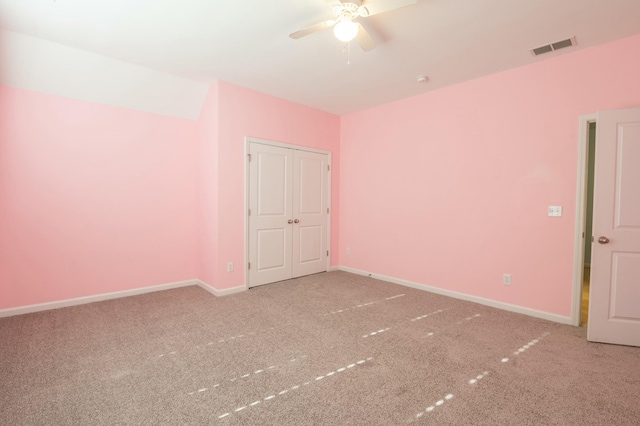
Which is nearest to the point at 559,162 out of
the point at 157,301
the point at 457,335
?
the point at 457,335

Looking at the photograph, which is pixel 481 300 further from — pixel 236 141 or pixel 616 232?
pixel 236 141

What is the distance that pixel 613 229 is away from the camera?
2635mm

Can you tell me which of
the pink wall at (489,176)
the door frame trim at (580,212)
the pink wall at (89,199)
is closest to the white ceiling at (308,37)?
the pink wall at (489,176)

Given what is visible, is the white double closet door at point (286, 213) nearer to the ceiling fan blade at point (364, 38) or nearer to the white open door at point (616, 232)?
the ceiling fan blade at point (364, 38)

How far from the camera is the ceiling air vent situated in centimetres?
277

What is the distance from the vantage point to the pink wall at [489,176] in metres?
3.01

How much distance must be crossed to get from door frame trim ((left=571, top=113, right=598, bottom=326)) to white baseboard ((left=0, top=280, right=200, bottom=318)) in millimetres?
4608

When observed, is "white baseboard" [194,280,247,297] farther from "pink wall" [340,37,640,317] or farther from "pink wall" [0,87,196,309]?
"pink wall" [340,37,640,317]

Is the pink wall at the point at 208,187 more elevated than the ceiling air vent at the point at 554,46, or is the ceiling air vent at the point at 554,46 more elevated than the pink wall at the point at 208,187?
the ceiling air vent at the point at 554,46

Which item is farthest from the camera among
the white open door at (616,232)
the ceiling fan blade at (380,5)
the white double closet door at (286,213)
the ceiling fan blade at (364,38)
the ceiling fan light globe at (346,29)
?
the white double closet door at (286,213)

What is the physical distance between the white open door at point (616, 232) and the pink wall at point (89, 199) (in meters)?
4.71

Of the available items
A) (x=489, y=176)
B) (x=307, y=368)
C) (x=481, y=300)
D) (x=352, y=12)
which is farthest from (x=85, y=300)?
(x=489, y=176)

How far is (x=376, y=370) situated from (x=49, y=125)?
417cm

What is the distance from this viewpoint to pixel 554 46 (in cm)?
286
